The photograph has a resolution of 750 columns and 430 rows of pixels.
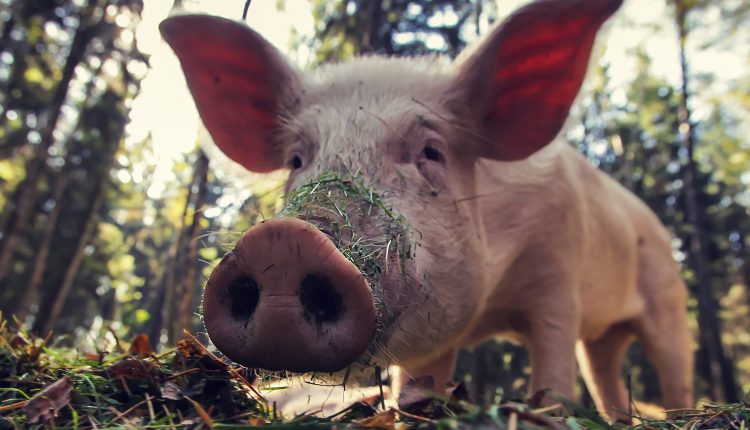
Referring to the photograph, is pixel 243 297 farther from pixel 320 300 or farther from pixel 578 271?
pixel 578 271

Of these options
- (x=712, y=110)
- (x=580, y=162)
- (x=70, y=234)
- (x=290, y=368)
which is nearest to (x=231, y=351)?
(x=290, y=368)

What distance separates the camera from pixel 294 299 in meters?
1.62

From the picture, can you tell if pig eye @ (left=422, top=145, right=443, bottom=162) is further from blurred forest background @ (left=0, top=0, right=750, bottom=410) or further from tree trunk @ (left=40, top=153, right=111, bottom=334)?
tree trunk @ (left=40, top=153, right=111, bottom=334)

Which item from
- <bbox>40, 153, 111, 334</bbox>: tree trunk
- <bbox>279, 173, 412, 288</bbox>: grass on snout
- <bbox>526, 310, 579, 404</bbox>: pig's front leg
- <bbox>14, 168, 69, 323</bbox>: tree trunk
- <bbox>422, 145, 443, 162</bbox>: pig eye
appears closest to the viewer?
<bbox>279, 173, 412, 288</bbox>: grass on snout

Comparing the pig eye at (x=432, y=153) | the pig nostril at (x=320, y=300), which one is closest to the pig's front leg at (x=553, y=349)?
the pig eye at (x=432, y=153)

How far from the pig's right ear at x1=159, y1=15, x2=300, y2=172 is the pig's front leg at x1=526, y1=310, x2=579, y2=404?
211 centimetres

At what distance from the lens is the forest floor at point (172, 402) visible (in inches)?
58.4

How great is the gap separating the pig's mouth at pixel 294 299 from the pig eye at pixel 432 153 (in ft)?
3.77

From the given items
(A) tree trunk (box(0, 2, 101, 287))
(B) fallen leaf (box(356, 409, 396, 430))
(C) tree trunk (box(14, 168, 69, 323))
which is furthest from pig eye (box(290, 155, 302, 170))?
(A) tree trunk (box(0, 2, 101, 287))

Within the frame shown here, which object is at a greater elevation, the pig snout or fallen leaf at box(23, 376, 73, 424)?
the pig snout

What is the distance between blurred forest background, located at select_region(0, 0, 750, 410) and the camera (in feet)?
27.3

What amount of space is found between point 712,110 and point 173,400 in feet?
53.5

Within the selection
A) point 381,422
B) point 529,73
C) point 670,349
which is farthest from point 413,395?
point 670,349

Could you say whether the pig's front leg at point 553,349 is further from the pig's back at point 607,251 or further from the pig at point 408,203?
the pig's back at point 607,251
